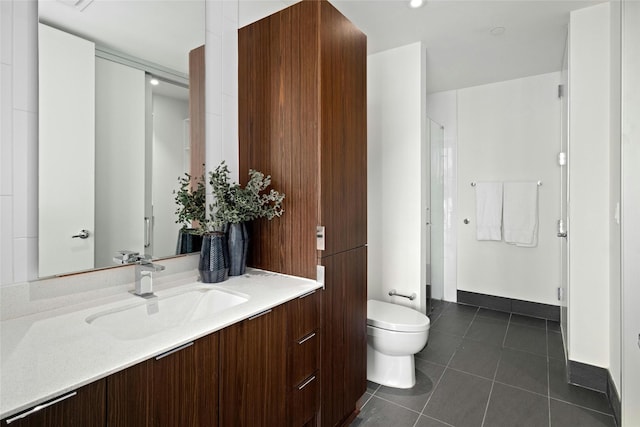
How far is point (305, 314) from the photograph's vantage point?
1.44m

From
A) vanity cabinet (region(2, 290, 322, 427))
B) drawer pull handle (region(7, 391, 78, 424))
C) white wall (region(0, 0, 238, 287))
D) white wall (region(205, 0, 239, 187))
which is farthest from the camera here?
white wall (region(205, 0, 239, 187))

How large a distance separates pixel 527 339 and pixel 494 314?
0.64m

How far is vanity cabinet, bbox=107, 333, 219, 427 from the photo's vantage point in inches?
32.2

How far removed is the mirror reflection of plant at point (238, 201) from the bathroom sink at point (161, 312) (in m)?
0.34

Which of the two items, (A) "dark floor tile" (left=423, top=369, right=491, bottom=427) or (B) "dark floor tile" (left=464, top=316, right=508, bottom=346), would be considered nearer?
(A) "dark floor tile" (left=423, top=369, right=491, bottom=427)

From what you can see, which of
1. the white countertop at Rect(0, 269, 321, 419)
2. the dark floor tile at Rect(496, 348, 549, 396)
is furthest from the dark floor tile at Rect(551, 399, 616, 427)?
the white countertop at Rect(0, 269, 321, 419)

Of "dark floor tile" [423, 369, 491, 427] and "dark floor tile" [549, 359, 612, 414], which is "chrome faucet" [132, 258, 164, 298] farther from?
"dark floor tile" [549, 359, 612, 414]

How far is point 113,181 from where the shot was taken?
1.36 meters

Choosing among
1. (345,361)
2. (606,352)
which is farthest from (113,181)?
(606,352)

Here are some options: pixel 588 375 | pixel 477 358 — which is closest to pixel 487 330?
pixel 477 358

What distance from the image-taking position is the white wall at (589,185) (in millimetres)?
2092

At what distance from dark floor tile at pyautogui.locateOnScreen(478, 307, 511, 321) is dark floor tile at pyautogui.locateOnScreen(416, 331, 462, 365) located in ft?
2.62

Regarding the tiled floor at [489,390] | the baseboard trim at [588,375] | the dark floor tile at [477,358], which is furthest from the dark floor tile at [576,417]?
the dark floor tile at [477,358]

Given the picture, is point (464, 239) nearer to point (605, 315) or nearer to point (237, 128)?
point (605, 315)
